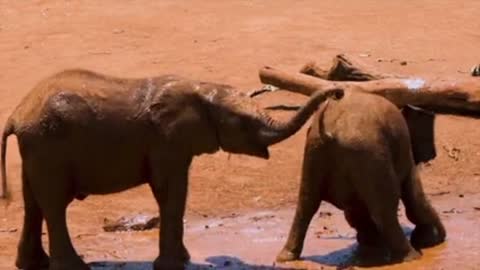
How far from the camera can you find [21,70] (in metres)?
15.0

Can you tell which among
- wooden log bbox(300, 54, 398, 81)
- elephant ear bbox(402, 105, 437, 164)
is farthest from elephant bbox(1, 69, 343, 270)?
wooden log bbox(300, 54, 398, 81)

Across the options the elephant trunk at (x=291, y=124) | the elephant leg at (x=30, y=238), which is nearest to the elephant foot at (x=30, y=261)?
the elephant leg at (x=30, y=238)

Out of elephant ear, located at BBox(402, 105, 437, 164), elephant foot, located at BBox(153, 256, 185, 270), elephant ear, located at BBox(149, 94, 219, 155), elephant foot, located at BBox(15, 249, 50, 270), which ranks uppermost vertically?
elephant ear, located at BBox(149, 94, 219, 155)

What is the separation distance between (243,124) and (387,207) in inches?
42.0

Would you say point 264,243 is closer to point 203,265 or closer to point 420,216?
point 203,265

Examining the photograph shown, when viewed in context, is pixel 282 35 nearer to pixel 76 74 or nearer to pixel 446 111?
pixel 446 111

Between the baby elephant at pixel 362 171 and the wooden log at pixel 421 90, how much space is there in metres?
2.66

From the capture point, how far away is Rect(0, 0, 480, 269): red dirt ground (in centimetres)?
921

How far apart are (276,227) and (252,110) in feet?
6.01

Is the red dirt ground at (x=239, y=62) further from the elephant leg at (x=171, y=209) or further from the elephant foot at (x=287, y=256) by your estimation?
the elephant leg at (x=171, y=209)

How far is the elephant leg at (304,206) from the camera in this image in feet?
27.7

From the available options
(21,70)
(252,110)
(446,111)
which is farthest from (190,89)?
(21,70)

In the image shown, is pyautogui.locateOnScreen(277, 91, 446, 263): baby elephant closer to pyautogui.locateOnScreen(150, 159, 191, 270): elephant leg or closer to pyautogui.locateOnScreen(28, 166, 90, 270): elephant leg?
pyautogui.locateOnScreen(150, 159, 191, 270): elephant leg

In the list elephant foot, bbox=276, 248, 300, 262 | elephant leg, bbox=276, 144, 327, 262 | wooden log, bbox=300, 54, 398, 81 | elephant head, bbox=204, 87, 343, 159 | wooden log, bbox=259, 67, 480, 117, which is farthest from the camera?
wooden log, bbox=300, 54, 398, 81
